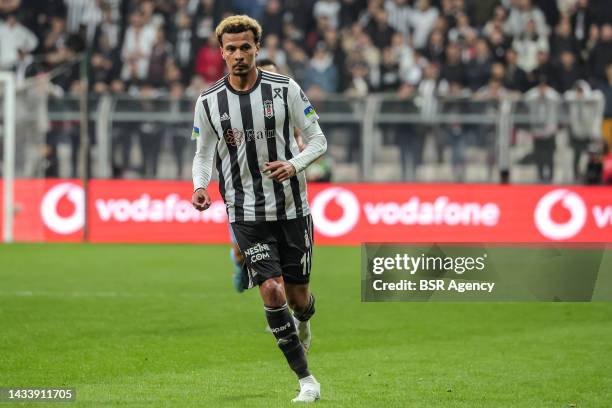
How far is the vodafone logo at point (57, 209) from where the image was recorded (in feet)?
63.8

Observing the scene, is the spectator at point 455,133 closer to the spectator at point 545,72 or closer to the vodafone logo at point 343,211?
the vodafone logo at point 343,211

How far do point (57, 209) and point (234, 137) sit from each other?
12925 mm

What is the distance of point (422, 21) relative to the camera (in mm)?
21969

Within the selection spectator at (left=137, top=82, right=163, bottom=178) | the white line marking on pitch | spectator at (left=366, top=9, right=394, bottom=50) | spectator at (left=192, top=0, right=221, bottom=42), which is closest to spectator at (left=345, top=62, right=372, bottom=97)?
spectator at (left=366, top=9, right=394, bottom=50)

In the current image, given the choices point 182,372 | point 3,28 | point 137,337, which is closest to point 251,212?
point 182,372

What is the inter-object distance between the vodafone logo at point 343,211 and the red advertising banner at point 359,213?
0.05 feet

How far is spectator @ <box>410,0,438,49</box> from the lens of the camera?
2181cm

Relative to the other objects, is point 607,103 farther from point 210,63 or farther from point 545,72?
point 210,63

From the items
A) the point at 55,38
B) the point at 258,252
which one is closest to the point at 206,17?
the point at 55,38

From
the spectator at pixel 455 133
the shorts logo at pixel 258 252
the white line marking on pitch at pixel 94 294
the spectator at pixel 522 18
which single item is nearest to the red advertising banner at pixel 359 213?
the spectator at pixel 455 133

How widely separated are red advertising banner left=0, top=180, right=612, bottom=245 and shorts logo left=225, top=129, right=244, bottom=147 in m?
11.7

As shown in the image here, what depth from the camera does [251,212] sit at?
23.6 ft

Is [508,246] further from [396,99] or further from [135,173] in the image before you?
[135,173]

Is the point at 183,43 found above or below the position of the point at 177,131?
above
